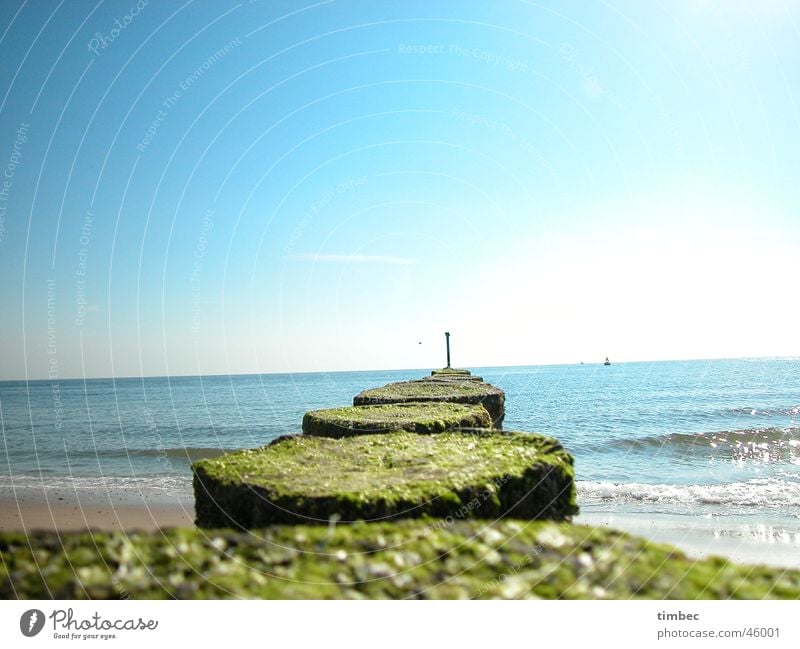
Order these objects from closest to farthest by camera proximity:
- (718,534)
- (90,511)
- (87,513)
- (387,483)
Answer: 1. (387,483)
2. (718,534)
3. (87,513)
4. (90,511)

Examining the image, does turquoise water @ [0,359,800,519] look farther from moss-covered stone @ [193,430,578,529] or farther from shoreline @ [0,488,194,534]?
moss-covered stone @ [193,430,578,529]

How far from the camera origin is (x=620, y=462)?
22984mm

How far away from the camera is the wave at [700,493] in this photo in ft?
51.8

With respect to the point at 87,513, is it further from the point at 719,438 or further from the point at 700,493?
the point at 719,438

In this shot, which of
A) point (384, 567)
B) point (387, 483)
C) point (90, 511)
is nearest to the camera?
Result: point (384, 567)

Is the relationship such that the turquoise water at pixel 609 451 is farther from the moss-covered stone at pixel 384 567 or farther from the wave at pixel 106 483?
the moss-covered stone at pixel 384 567

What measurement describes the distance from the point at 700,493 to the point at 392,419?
43.7ft

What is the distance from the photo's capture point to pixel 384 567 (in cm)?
358

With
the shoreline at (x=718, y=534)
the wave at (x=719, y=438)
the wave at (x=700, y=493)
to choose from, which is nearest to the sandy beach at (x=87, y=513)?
the shoreline at (x=718, y=534)

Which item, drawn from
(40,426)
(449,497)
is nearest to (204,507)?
(449,497)

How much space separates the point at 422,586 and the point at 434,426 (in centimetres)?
435

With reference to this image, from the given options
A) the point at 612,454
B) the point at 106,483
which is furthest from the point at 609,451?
the point at 106,483

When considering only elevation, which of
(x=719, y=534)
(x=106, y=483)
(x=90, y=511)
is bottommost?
(x=106, y=483)
